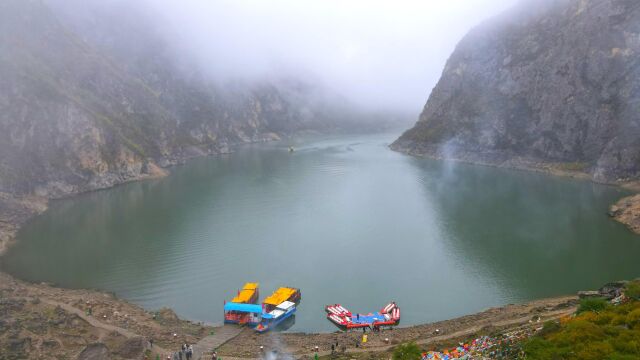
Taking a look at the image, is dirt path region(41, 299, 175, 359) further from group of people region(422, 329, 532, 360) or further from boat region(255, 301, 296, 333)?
group of people region(422, 329, 532, 360)

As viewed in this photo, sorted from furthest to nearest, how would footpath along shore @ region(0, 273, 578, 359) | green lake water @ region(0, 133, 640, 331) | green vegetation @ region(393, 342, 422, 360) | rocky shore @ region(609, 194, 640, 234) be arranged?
rocky shore @ region(609, 194, 640, 234)
green lake water @ region(0, 133, 640, 331)
footpath along shore @ region(0, 273, 578, 359)
green vegetation @ region(393, 342, 422, 360)

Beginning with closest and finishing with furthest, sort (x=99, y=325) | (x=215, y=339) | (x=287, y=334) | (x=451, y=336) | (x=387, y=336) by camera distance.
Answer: (x=451, y=336) → (x=387, y=336) → (x=215, y=339) → (x=99, y=325) → (x=287, y=334)

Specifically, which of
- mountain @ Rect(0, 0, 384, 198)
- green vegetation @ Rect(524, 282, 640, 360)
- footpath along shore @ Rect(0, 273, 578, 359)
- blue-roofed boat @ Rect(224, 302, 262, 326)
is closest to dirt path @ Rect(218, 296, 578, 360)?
footpath along shore @ Rect(0, 273, 578, 359)

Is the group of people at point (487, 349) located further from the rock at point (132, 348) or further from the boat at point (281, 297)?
the rock at point (132, 348)

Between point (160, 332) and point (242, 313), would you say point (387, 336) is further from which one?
point (160, 332)

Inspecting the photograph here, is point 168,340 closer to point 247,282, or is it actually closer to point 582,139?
point 247,282

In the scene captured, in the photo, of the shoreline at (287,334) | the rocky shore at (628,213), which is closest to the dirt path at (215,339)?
the shoreline at (287,334)

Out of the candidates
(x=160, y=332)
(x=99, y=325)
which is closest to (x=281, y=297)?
(x=160, y=332)
